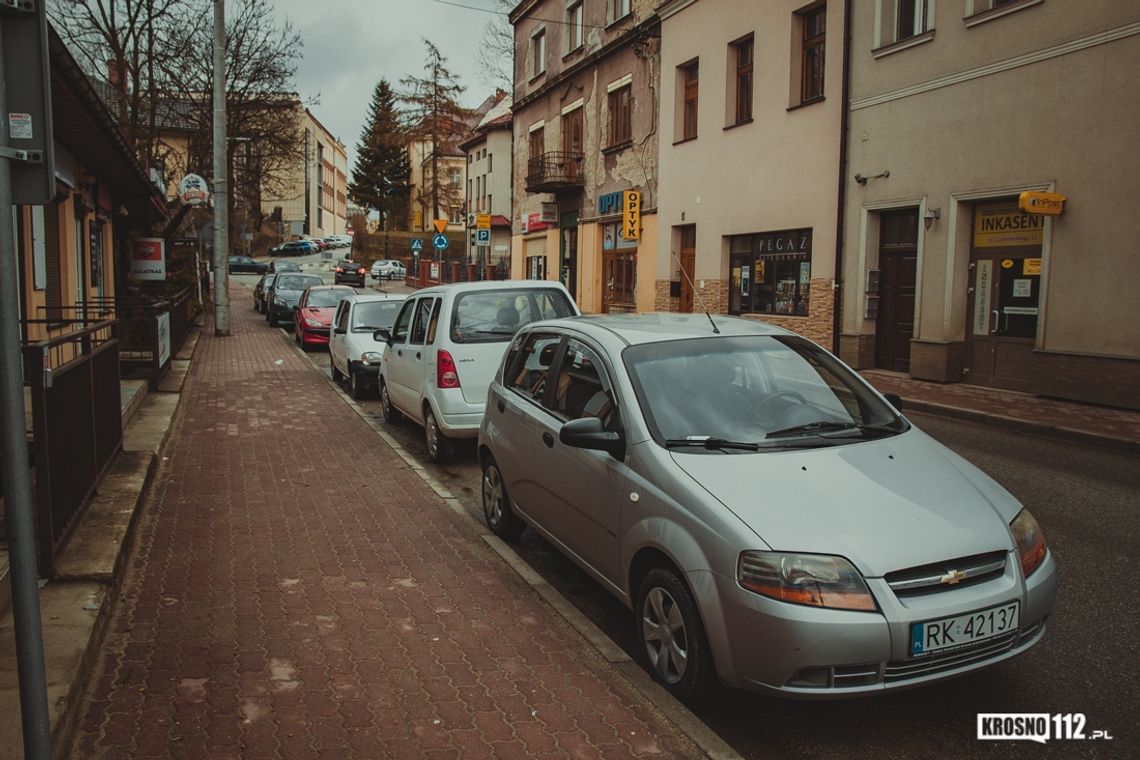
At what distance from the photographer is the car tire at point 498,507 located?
6.27m

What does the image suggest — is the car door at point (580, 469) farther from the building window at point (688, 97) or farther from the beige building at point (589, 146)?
the beige building at point (589, 146)

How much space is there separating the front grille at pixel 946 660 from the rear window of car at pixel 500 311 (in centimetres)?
606

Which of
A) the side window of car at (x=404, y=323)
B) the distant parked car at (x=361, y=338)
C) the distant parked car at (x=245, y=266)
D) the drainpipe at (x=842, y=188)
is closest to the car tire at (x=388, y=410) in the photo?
the side window of car at (x=404, y=323)

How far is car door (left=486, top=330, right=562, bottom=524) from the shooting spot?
562cm

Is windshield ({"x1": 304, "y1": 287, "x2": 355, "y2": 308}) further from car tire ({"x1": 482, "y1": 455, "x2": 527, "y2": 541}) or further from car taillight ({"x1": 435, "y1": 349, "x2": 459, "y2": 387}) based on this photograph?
car tire ({"x1": 482, "y1": 455, "x2": 527, "y2": 541})

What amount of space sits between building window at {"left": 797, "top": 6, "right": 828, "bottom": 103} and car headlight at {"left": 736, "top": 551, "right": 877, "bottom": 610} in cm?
1687

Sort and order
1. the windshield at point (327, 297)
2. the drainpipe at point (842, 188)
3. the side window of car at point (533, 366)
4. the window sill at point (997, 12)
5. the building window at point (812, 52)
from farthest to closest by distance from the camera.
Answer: the windshield at point (327, 297) < the building window at point (812, 52) < the drainpipe at point (842, 188) < the window sill at point (997, 12) < the side window of car at point (533, 366)

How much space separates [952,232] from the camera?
1505 centimetres

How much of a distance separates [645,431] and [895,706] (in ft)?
5.29

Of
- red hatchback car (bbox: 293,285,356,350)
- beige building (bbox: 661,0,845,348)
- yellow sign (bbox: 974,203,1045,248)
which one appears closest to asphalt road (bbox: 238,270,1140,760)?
yellow sign (bbox: 974,203,1045,248)

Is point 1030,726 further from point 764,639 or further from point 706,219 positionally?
point 706,219

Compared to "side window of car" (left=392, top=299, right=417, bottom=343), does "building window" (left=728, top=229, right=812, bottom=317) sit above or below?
above

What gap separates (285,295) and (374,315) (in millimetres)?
14556

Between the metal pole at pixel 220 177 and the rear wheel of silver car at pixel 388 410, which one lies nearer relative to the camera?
the rear wheel of silver car at pixel 388 410
